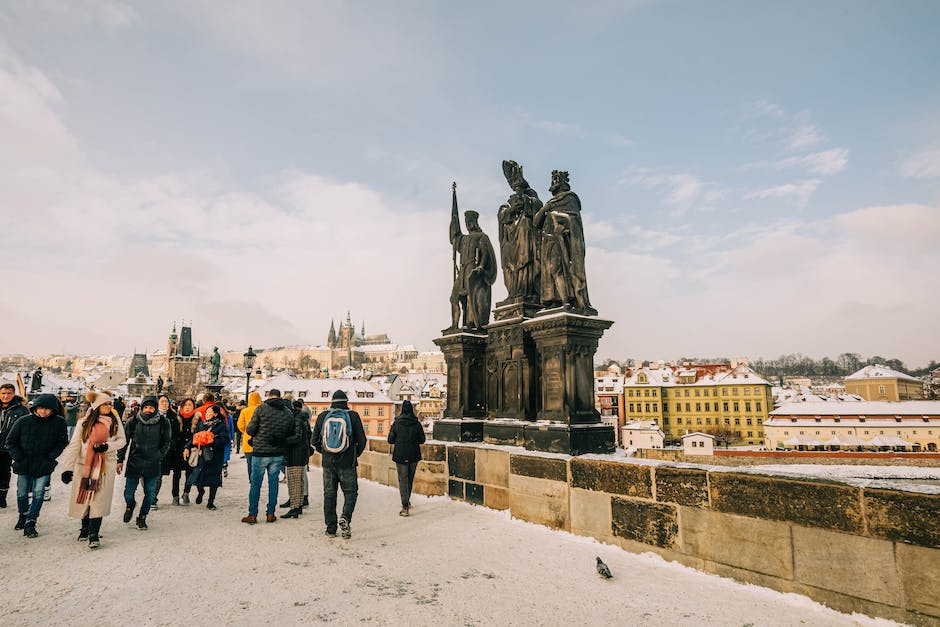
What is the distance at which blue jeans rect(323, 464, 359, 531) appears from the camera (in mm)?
5301

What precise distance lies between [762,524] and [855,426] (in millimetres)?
56715

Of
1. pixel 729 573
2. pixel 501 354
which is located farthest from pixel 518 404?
pixel 729 573

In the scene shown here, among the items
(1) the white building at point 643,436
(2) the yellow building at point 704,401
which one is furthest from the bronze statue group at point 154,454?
(2) the yellow building at point 704,401

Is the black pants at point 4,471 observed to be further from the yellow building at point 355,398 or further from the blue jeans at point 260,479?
the yellow building at point 355,398

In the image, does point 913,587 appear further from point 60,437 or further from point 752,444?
point 752,444

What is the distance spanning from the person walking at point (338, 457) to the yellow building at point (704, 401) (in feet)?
206

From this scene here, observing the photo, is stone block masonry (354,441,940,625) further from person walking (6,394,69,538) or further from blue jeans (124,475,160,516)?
person walking (6,394,69,538)

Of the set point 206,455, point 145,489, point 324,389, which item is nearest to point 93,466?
point 145,489

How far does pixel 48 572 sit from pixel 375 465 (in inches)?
231

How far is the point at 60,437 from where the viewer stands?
5586mm

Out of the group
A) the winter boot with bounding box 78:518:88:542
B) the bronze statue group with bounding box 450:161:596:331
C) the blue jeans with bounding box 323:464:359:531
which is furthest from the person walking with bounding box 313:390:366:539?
the bronze statue group with bounding box 450:161:596:331

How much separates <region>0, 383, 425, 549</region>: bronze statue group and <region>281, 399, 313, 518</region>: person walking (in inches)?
0.5

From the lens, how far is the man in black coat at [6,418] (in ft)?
20.7

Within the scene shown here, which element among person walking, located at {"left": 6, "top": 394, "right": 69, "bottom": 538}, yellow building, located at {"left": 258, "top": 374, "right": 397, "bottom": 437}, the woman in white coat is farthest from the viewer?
yellow building, located at {"left": 258, "top": 374, "right": 397, "bottom": 437}
